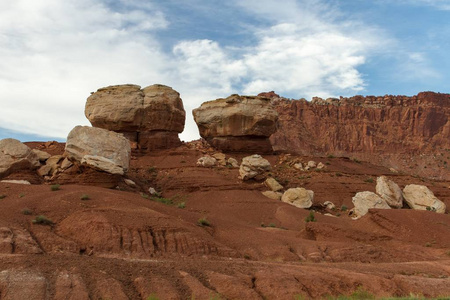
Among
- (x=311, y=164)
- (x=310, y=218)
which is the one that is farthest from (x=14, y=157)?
(x=311, y=164)

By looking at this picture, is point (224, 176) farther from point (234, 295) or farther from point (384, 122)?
point (384, 122)

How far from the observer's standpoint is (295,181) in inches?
1310

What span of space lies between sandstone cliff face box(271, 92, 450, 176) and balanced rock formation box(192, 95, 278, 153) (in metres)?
45.2

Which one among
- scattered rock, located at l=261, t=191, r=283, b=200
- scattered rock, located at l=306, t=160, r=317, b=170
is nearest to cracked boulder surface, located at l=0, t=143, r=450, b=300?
scattered rock, located at l=261, t=191, r=283, b=200

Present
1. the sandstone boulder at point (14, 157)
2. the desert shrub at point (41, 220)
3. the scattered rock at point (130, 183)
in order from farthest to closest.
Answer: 1. the scattered rock at point (130, 183)
2. the sandstone boulder at point (14, 157)
3. the desert shrub at point (41, 220)

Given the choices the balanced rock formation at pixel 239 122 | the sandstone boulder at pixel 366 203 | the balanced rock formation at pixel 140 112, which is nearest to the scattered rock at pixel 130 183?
the balanced rock formation at pixel 140 112

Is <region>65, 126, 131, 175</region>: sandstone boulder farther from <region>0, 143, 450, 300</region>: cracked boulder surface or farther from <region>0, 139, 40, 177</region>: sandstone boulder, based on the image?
<region>0, 139, 40, 177</region>: sandstone boulder

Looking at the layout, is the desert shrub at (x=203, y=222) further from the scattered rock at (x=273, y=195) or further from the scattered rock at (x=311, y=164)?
the scattered rock at (x=311, y=164)

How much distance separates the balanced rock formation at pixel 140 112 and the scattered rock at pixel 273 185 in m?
11.3

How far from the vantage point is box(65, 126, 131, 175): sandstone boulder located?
78.9 ft

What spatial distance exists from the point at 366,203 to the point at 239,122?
15718 mm

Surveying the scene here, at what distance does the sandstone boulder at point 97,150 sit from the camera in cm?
2406

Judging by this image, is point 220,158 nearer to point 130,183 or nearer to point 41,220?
point 130,183

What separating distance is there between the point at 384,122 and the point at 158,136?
237 ft
